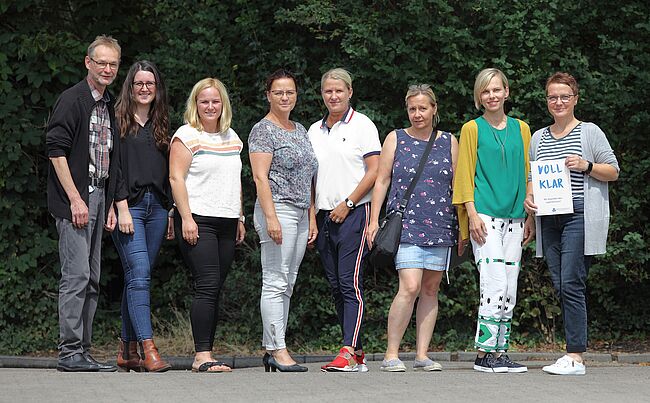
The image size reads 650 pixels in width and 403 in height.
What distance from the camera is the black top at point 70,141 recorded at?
7715mm

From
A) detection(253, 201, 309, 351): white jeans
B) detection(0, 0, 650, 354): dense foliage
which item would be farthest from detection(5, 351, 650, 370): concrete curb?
detection(253, 201, 309, 351): white jeans

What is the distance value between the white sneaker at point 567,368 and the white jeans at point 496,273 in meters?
0.44

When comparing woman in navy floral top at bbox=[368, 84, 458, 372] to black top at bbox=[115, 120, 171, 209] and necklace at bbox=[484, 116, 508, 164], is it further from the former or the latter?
black top at bbox=[115, 120, 171, 209]

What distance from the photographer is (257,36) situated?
1173 centimetres

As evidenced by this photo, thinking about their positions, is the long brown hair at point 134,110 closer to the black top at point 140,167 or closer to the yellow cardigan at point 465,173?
the black top at point 140,167

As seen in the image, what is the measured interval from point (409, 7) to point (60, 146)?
442 cm

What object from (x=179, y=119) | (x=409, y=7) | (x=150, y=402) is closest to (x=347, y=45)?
(x=409, y=7)

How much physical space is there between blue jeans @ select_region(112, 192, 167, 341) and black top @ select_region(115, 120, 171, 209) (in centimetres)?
7

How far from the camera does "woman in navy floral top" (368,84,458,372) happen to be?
806cm

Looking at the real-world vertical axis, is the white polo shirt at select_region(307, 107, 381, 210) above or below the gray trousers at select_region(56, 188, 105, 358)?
above

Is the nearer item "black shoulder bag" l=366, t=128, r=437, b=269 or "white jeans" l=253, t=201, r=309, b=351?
"black shoulder bag" l=366, t=128, r=437, b=269

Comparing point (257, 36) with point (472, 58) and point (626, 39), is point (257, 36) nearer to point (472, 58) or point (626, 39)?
point (472, 58)

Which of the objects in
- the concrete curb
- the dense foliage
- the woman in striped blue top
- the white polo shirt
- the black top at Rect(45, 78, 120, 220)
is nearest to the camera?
the black top at Rect(45, 78, 120, 220)

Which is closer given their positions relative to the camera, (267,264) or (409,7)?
(267,264)
